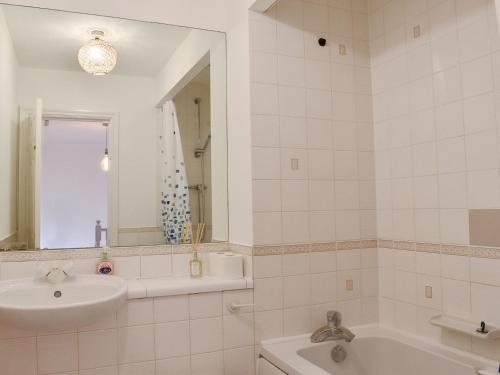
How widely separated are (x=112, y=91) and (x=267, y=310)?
145 centimetres

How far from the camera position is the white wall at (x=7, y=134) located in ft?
6.84

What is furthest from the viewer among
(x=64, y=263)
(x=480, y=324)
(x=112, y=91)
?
(x=112, y=91)

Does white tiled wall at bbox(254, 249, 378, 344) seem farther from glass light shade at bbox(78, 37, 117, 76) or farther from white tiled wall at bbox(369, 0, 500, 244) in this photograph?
glass light shade at bbox(78, 37, 117, 76)

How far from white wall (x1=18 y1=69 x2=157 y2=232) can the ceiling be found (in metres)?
0.06

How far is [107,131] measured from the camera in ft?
7.63

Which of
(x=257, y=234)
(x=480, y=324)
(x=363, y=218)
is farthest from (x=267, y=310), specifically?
(x=480, y=324)

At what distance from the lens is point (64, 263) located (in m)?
2.11

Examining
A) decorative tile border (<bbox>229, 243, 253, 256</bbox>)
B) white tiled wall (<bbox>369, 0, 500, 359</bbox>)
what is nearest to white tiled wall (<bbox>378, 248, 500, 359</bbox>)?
white tiled wall (<bbox>369, 0, 500, 359</bbox>)

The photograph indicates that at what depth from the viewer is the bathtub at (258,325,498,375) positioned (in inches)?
74.0

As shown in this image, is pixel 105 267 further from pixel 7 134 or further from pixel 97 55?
pixel 97 55

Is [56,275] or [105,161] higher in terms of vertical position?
[105,161]

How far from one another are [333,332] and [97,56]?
6.28ft

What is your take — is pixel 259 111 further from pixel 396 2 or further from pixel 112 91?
pixel 396 2

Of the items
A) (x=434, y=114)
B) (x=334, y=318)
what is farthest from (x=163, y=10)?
(x=334, y=318)
